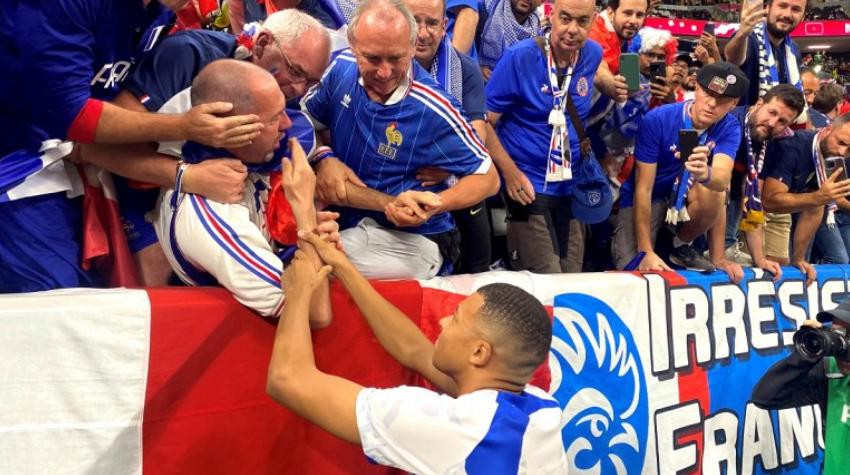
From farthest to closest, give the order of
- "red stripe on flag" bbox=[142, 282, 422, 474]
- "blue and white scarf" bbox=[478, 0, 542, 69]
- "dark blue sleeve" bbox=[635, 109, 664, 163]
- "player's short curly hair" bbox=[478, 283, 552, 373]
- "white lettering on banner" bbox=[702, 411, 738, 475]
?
"blue and white scarf" bbox=[478, 0, 542, 69] < "dark blue sleeve" bbox=[635, 109, 664, 163] < "white lettering on banner" bbox=[702, 411, 738, 475] < "red stripe on flag" bbox=[142, 282, 422, 474] < "player's short curly hair" bbox=[478, 283, 552, 373]

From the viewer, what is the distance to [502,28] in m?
4.91

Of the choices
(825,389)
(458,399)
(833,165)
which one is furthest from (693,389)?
(833,165)

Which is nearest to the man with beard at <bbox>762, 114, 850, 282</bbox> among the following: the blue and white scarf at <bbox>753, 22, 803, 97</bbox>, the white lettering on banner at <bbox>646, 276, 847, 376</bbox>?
the blue and white scarf at <bbox>753, 22, 803, 97</bbox>

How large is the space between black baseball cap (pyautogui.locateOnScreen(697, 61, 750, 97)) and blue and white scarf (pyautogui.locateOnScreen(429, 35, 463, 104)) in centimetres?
171

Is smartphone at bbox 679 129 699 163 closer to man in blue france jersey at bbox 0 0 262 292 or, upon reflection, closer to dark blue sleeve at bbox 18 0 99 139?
man in blue france jersey at bbox 0 0 262 292

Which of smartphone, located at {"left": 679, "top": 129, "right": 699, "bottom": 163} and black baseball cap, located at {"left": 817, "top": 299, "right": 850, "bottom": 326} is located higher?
smartphone, located at {"left": 679, "top": 129, "right": 699, "bottom": 163}

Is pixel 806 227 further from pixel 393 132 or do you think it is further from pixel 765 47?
pixel 393 132

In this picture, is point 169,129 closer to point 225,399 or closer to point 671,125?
point 225,399

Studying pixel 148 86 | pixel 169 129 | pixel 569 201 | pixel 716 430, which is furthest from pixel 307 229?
pixel 716 430

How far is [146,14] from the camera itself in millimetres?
2461

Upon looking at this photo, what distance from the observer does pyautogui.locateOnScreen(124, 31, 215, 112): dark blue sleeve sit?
2508 millimetres

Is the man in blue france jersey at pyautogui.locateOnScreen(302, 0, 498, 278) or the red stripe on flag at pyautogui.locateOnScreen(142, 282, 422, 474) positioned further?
the man in blue france jersey at pyautogui.locateOnScreen(302, 0, 498, 278)

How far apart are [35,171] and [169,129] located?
41 cm

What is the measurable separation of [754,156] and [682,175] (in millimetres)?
932
